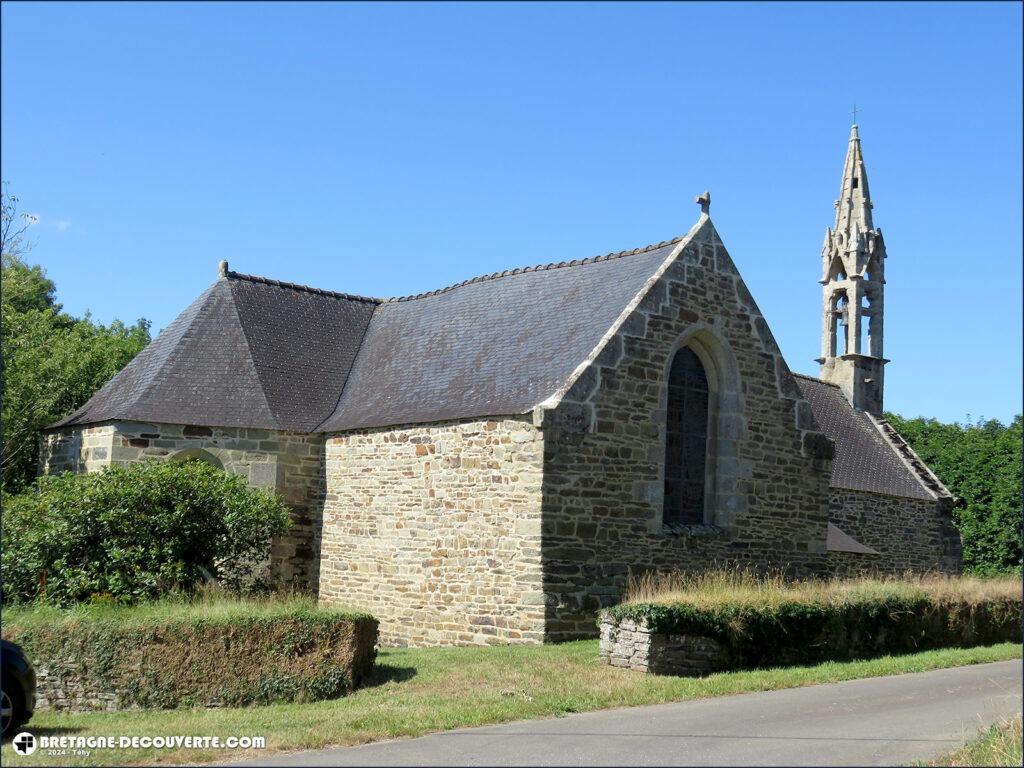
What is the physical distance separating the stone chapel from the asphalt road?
4629mm

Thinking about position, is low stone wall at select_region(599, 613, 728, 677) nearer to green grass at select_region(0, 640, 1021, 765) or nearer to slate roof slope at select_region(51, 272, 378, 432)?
green grass at select_region(0, 640, 1021, 765)

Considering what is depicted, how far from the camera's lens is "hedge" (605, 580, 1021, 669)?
13.0 meters

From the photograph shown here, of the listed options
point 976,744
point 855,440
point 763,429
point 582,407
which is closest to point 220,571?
point 582,407

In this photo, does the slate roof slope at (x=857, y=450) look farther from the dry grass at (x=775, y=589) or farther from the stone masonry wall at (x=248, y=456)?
the stone masonry wall at (x=248, y=456)

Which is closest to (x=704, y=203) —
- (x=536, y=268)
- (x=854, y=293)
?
(x=536, y=268)

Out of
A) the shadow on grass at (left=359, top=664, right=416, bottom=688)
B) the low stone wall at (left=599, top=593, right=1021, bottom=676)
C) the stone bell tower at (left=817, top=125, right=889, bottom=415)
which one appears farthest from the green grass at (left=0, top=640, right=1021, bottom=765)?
the stone bell tower at (left=817, top=125, right=889, bottom=415)

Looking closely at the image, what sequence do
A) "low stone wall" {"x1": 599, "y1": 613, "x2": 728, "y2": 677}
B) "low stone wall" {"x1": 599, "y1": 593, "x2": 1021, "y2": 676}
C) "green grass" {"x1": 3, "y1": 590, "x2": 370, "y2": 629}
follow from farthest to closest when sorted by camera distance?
"low stone wall" {"x1": 599, "y1": 593, "x2": 1021, "y2": 676} < "low stone wall" {"x1": 599, "y1": 613, "x2": 728, "y2": 677} < "green grass" {"x1": 3, "y1": 590, "x2": 370, "y2": 629}

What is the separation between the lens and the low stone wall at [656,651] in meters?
12.6

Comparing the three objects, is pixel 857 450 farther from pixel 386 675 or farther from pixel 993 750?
pixel 993 750

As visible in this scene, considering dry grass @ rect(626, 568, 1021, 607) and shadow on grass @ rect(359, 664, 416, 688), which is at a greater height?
dry grass @ rect(626, 568, 1021, 607)

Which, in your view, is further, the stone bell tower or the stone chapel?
the stone bell tower

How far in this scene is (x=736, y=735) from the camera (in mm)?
9305

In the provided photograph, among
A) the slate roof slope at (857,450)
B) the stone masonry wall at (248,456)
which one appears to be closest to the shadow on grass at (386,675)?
the stone masonry wall at (248,456)

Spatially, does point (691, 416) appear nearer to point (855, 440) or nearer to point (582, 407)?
point (582, 407)
